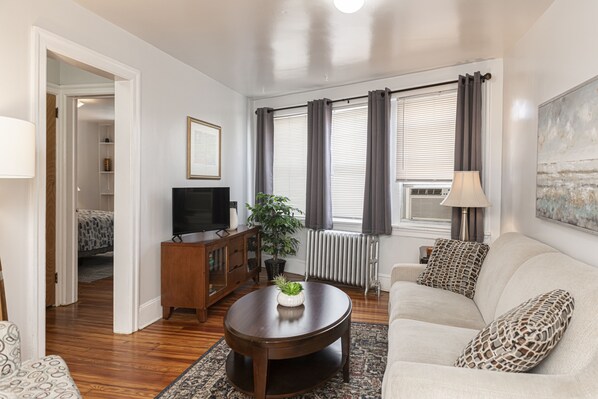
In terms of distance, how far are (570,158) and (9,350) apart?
3100mm

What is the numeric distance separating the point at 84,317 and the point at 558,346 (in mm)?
3799

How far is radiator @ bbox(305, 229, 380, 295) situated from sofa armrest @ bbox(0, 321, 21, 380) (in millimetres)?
3326

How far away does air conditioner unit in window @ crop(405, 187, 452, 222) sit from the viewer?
13.4 feet

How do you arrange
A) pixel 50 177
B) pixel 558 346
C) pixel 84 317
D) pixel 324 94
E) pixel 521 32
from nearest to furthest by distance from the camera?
pixel 558 346 < pixel 521 32 < pixel 84 317 < pixel 50 177 < pixel 324 94

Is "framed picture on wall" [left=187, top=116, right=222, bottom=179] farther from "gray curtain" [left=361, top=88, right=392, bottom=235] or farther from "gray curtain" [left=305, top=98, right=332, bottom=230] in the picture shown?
"gray curtain" [left=361, top=88, right=392, bottom=235]

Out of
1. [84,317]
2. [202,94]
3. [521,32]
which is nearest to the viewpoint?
[521,32]

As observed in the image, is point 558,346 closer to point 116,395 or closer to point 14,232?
point 116,395

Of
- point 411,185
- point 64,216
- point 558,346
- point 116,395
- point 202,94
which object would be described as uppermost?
point 202,94

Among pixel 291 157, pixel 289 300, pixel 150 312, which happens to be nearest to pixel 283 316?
pixel 289 300

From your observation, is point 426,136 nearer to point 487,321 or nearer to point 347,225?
point 347,225

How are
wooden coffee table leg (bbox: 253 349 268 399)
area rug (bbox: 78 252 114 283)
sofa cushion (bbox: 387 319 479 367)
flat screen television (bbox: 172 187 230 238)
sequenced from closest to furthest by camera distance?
sofa cushion (bbox: 387 319 479 367)
wooden coffee table leg (bbox: 253 349 268 399)
flat screen television (bbox: 172 187 230 238)
area rug (bbox: 78 252 114 283)

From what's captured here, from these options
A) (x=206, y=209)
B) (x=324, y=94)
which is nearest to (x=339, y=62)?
(x=324, y=94)

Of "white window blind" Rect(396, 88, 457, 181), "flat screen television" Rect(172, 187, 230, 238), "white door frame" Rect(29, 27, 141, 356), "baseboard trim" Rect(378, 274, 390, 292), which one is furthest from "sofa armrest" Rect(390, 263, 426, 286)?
"white door frame" Rect(29, 27, 141, 356)

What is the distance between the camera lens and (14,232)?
2203 mm
